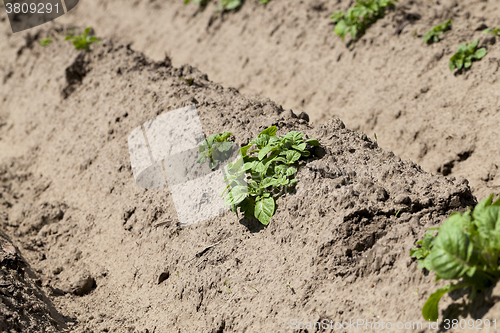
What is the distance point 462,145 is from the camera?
3.95m

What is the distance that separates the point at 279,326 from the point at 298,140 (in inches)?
51.8

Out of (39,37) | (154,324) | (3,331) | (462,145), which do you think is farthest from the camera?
(39,37)

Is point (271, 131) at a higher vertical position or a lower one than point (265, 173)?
higher

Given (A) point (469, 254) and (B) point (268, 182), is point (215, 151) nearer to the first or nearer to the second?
(B) point (268, 182)

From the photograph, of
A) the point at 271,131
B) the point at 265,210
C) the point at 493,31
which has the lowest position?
the point at 265,210

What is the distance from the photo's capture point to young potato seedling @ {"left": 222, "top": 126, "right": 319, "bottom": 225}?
9.41 ft

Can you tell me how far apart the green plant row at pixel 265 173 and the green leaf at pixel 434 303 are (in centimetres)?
120

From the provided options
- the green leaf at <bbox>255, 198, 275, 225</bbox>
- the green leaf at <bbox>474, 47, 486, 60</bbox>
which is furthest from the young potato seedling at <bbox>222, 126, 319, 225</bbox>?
the green leaf at <bbox>474, 47, 486, 60</bbox>

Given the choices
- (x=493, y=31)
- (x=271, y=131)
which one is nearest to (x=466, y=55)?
(x=493, y=31)

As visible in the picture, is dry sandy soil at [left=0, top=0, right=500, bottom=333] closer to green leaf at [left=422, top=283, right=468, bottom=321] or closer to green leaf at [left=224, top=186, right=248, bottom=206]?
green leaf at [left=422, top=283, right=468, bottom=321]

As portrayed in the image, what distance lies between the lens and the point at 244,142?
3422mm

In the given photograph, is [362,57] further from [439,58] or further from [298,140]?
Result: [298,140]

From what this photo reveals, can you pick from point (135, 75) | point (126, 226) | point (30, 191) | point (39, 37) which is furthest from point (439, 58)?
point (39, 37)

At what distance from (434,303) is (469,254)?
12.1 inches
